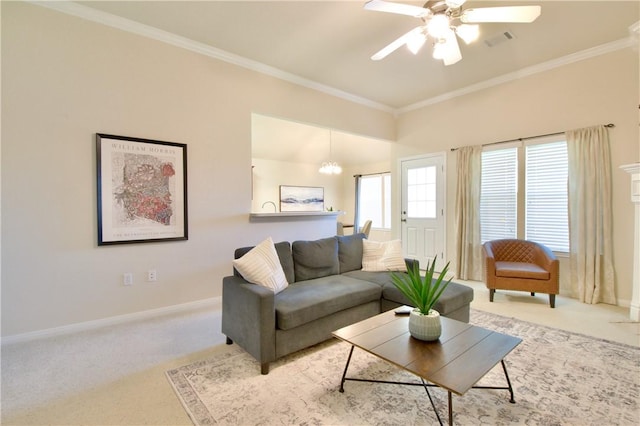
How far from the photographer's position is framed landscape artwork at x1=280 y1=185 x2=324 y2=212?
8.20m

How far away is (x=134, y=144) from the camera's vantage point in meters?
3.06

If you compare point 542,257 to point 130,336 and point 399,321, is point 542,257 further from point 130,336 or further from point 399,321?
point 130,336

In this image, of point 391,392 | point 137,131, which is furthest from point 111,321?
point 391,392

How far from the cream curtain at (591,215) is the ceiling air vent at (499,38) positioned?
4.98 feet

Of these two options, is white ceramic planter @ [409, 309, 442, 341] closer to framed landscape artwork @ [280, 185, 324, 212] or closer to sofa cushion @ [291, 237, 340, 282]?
sofa cushion @ [291, 237, 340, 282]

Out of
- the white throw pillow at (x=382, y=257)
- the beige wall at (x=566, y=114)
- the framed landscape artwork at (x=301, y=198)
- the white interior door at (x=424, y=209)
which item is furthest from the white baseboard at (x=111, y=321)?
the framed landscape artwork at (x=301, y=198)

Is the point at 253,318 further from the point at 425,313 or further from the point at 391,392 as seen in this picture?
the point at 425,313

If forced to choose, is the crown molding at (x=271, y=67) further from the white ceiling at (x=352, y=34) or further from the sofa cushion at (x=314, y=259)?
the sofa cushion at (x=314, y=259)

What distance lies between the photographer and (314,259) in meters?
3.05

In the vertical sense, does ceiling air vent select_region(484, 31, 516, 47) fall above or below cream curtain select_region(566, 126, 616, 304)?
above

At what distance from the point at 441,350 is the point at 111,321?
3119 mm

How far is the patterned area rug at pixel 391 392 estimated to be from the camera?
164 cm

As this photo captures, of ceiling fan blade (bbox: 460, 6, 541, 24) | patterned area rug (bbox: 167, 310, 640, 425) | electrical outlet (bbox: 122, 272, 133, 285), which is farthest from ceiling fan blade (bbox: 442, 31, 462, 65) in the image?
electrical outlet (bbox: 122, 272, 133, 285)

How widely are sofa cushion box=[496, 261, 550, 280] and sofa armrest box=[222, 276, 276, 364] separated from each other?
9.90 ft
